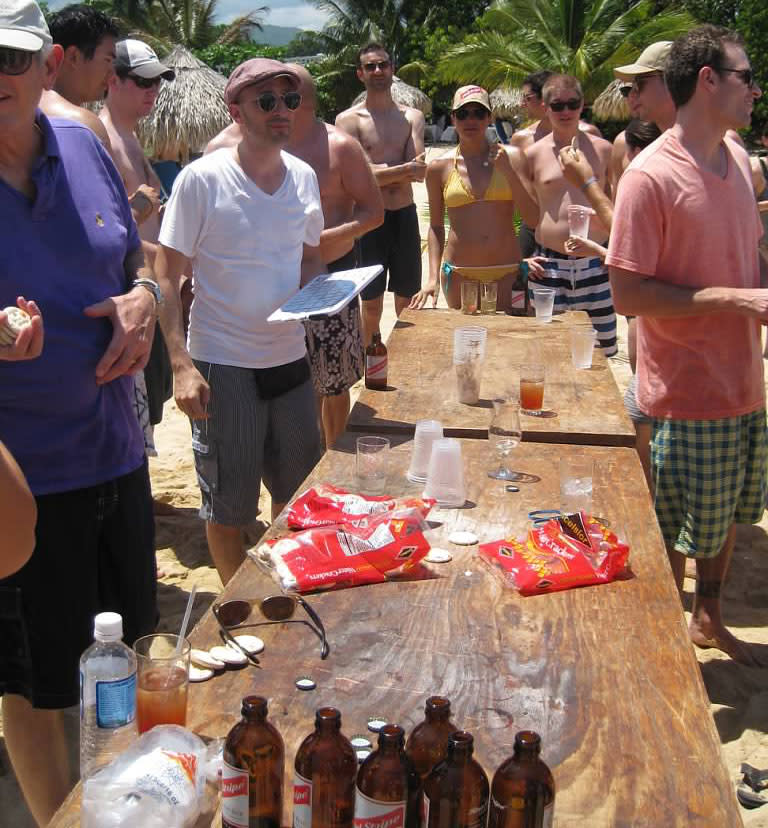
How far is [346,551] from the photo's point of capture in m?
2.34

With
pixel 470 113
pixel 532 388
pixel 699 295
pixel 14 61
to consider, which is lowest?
pixel 532 388

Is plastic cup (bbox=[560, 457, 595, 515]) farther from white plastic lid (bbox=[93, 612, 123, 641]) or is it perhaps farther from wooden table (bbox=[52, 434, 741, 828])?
white plastic lid (bbox=[93, 612, 123, 641])

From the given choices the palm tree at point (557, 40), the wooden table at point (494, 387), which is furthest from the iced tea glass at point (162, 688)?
the palm tree at point (557, 40)

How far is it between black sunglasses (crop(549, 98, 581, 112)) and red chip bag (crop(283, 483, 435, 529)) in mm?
4220

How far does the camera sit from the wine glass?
304 centimetres

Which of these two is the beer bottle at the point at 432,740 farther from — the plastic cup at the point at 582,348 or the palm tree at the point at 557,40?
the palm tree at the point at 557,40

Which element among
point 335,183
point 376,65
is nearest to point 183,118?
point 376,65

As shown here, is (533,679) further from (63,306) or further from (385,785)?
(63,306)

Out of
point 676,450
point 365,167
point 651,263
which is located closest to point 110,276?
point 651,263

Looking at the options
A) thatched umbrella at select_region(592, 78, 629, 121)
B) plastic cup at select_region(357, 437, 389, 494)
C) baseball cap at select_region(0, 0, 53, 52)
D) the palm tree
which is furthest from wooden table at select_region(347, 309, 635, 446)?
the palm tree

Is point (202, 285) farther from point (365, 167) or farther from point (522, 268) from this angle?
point (522, 268)

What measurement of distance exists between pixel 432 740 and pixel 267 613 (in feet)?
2.49

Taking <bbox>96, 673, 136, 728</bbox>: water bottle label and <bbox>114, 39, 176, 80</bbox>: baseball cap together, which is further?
<bbox>114, 39, 176, 80</bbox>: baseball cap

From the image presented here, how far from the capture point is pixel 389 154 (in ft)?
25.0
